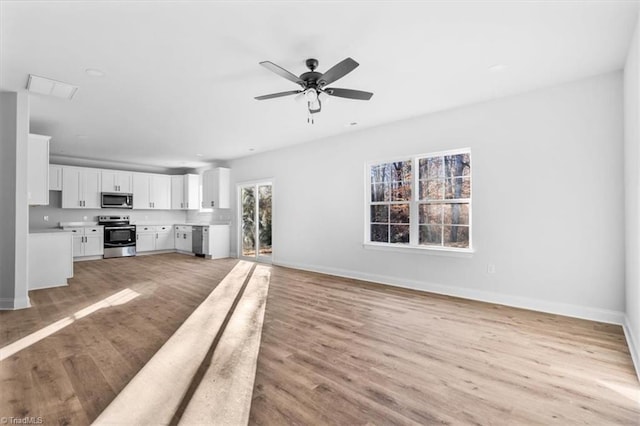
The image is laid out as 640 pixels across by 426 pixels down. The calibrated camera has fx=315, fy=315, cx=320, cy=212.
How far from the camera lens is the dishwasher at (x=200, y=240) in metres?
8.26

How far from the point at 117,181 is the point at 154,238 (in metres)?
1.85

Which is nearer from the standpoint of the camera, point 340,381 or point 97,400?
point 97,400

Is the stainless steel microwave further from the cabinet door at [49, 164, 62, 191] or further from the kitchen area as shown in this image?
the cabinet door at [49, 164, 62, 191]

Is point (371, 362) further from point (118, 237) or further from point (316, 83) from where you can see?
point (118, 237)

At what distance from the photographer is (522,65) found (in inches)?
128

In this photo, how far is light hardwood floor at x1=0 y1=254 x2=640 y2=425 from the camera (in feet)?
6.24

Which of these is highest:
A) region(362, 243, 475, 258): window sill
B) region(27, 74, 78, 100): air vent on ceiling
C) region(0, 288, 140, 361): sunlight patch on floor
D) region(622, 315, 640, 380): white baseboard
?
region(27, 74, 78, 100): air vent on ceiling

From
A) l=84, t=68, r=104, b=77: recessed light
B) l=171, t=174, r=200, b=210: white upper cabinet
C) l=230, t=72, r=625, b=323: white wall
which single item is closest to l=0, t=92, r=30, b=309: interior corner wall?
l=84, t=68, r=104, b=77: recessed light

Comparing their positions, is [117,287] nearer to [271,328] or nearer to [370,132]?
[271,328]

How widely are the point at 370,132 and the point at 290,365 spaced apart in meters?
4.18

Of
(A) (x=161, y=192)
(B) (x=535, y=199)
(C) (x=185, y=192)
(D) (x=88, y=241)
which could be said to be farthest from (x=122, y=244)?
(B) (x=535, y=199)

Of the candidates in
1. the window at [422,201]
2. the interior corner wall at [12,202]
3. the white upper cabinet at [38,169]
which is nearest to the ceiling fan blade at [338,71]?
the window at [422,201]

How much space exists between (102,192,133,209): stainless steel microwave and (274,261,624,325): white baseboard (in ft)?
21.8

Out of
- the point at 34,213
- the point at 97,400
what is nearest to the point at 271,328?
the point at 97,400
